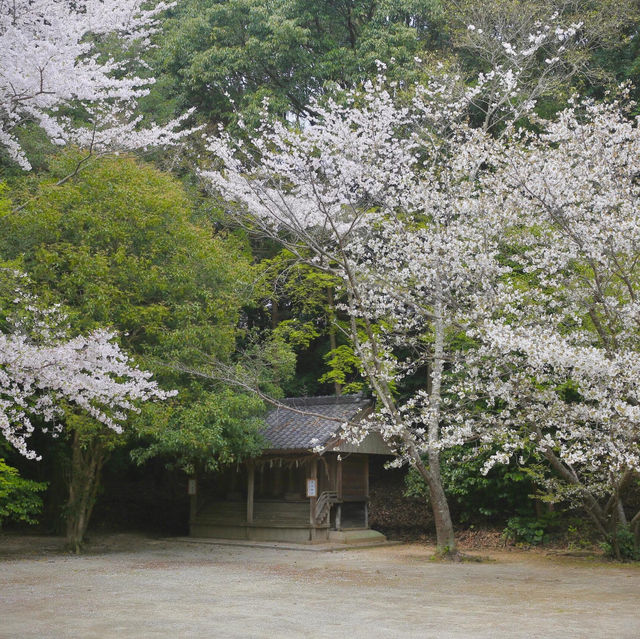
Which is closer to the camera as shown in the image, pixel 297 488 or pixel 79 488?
pixel 79 488

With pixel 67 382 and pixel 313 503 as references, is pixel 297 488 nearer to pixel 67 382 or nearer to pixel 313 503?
pixel 313 503

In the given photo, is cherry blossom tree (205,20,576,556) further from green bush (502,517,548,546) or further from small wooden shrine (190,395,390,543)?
green bush (502,517,548,546)

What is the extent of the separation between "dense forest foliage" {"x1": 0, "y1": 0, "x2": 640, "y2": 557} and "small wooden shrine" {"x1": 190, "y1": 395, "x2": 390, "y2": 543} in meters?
1.13

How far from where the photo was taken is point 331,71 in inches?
779

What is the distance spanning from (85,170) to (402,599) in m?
9.49

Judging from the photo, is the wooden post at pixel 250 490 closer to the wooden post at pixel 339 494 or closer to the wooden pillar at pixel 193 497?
the wooden pillar at pixel 193 497

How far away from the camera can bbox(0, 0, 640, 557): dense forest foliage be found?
Result: 1190 centimetres

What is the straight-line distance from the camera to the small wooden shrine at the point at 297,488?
15.8 metres

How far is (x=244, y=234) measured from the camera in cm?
2048

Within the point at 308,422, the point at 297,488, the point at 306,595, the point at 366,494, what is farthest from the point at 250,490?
the point at 306,595

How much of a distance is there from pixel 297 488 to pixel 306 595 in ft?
25.1

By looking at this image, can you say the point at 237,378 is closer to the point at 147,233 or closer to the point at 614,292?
the point at 147,233

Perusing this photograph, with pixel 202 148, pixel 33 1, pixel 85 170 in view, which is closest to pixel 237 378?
pixel 85 170

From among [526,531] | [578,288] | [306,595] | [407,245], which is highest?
[407,245]
